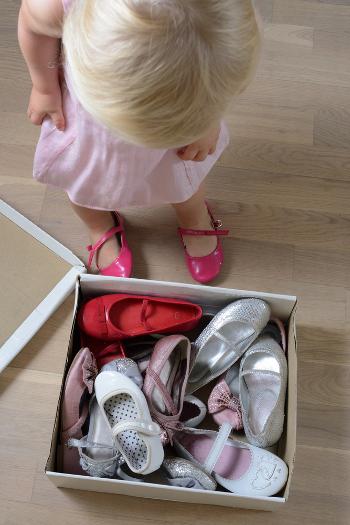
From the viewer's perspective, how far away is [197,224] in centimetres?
114

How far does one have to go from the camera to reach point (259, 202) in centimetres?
121

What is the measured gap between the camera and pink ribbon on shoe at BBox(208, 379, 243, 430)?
102 centimetres

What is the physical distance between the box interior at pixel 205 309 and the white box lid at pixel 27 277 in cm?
9

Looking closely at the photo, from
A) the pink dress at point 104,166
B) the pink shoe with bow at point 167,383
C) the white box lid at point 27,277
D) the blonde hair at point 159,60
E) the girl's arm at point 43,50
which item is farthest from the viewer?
the white box lid at point 27,277

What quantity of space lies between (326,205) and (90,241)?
1.55 feet

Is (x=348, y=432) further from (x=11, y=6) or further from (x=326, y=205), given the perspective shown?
(x=11, y=6)

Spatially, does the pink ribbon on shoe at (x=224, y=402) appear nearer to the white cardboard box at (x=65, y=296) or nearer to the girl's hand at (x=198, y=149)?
the white cardboard box at (x=65, y=296)

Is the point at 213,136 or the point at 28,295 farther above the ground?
the point at 213,136

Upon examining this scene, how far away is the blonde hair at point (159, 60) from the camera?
0.57 metres

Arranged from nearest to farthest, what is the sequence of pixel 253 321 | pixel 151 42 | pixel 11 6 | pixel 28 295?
pixel 151 42 → pixel 253 321 → pixel 28 295 → pixel 11 6

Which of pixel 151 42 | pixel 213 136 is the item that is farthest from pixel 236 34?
pixel 213 136

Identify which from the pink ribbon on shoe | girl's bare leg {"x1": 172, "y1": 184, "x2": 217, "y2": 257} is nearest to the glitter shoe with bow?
the pink ribbon on shoe

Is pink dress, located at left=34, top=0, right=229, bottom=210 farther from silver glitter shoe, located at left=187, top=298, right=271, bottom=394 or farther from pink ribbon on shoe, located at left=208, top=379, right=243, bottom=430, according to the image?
pink ribbon on shoe, located at left=208, top=379, right=243, bottom=430

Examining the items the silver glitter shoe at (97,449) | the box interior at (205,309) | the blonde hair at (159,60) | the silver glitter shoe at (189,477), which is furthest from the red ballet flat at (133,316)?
the blonde hair at (159,60)
